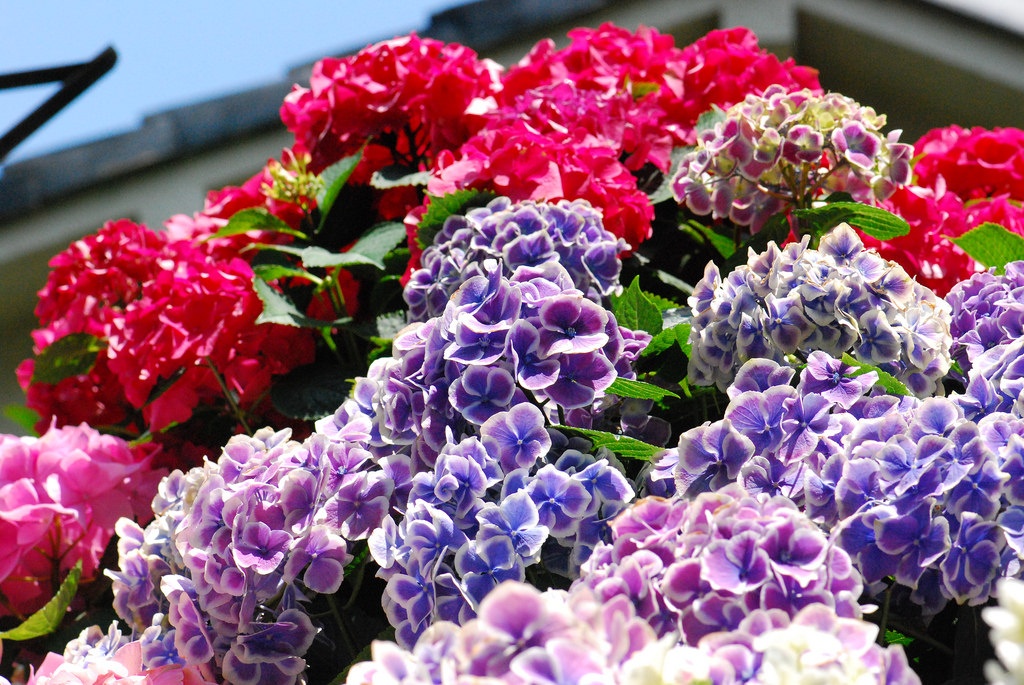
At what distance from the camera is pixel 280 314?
4.52ft

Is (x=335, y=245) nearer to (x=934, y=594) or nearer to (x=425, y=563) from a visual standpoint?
(x=425, y=563)

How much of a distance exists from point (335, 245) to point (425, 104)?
0.24 m

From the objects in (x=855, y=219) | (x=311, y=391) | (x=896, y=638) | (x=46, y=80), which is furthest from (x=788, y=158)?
(x=46, y=80)

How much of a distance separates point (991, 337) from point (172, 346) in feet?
3.30

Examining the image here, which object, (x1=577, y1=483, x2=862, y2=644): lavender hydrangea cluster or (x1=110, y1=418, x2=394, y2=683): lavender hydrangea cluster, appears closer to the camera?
(x1=577, y1=483, x2=862, y2=644): lavender hydrangea cluster

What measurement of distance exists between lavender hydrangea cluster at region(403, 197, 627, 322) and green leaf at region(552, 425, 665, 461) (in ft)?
0.71

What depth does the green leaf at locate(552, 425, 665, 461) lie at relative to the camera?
0.91m

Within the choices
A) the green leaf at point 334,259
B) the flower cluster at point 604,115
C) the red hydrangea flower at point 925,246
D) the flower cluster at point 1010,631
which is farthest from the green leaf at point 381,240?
the flower cluster at point 1010,631

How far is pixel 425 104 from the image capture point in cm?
154

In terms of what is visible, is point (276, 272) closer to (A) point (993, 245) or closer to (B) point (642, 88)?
(B) point (642, 88)

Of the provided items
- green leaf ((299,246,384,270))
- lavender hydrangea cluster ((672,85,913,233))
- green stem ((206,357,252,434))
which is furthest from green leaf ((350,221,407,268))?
lavender hydrangea cluster ((672,85,913,233))

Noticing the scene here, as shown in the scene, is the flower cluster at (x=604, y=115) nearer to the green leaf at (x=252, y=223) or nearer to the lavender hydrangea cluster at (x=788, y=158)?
the lavender hydrangea cluster at (x=788, y=158)

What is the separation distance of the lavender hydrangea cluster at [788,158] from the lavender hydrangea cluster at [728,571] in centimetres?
60

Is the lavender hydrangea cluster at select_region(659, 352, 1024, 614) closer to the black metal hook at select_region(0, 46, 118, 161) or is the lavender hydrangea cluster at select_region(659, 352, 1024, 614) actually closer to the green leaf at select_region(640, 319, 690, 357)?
the green leaf at select_region(640, 319, 690, 357)
